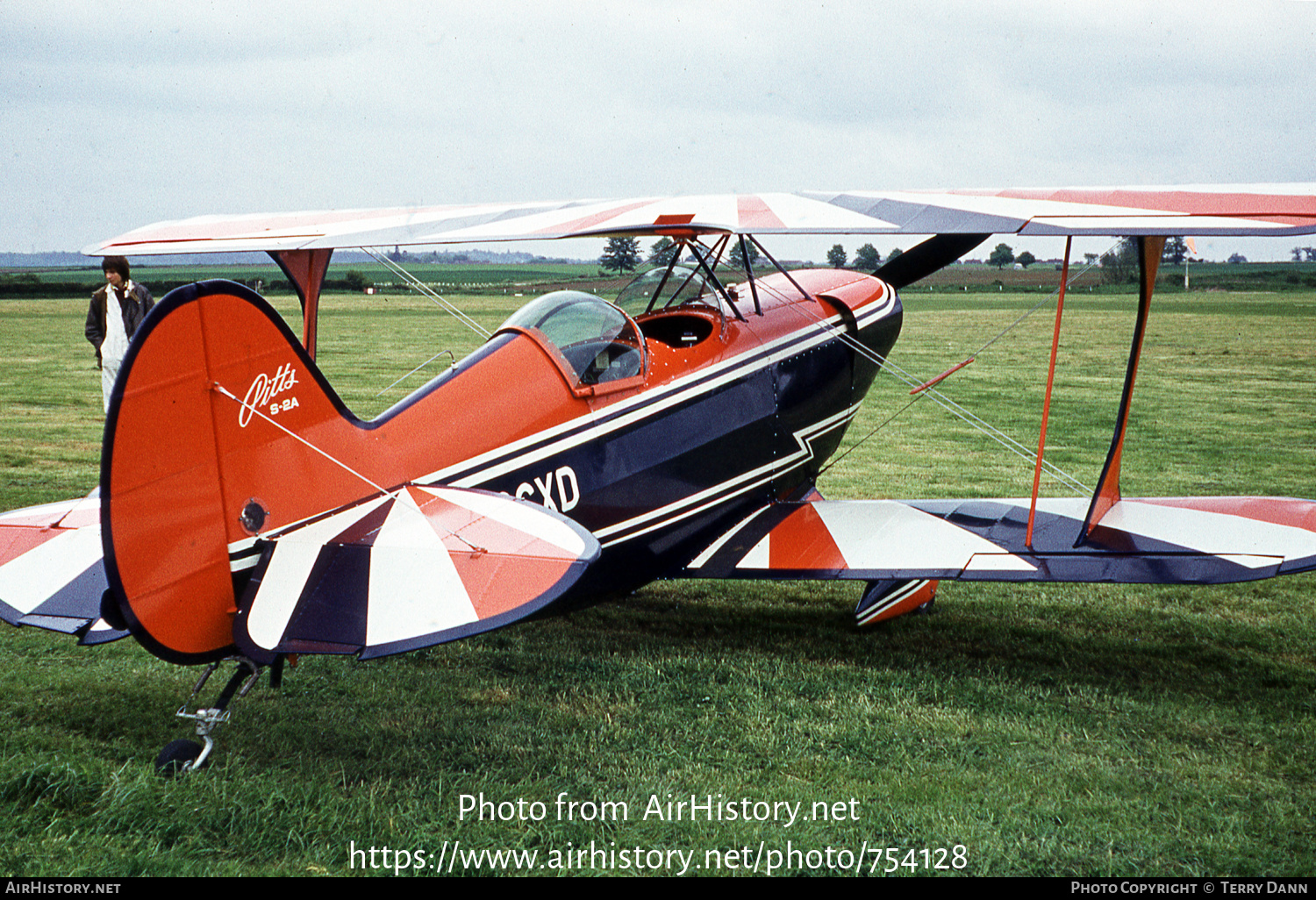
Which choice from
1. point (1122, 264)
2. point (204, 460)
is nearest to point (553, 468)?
point (204, 460)

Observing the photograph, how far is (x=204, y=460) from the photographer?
354 centimetres

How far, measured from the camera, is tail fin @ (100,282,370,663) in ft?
10.8

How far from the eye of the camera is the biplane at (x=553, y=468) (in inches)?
133

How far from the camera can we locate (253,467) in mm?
3705

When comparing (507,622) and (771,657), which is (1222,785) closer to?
(771,657)

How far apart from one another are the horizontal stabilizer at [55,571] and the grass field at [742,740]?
0.52 metres

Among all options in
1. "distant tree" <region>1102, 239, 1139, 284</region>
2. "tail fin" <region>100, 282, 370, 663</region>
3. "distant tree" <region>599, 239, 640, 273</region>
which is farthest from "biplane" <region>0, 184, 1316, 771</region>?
"distant tree" <region>599, 239, 640, 273</region>

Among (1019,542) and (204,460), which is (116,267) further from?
(1019,542)

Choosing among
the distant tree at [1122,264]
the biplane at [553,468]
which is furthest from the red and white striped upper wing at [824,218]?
the distant tree at [1122,264]

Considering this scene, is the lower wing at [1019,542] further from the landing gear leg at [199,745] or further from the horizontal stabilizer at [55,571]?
the horizontal stabilizer at [55,571]

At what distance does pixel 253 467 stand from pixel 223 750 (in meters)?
1.13

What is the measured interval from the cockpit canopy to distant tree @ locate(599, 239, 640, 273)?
6.45 feet

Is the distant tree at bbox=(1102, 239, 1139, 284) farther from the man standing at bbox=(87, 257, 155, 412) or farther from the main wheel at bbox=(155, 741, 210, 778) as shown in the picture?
the man standing at bbox=(87, 257, 155, 412)
